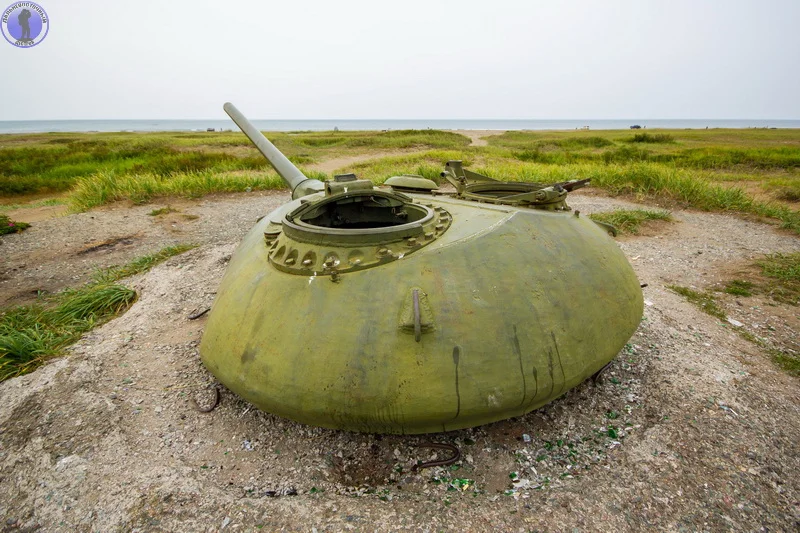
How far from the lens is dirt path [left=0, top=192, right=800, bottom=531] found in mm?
2377

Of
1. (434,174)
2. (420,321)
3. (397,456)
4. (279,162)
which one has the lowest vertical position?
(397,456)

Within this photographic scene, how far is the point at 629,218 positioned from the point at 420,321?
27.4 ft

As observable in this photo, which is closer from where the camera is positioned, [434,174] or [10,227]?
[10,227]

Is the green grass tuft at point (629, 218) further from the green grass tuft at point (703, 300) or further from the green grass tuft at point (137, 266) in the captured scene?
the green grass tuft at point (137, 266)

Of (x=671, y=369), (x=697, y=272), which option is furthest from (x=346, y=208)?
(x=697, y=272)

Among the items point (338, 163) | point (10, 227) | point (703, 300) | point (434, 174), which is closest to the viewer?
point (703, 300)

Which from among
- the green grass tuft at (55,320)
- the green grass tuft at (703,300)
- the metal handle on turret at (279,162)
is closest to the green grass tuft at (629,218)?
the green grass tuft at (703,300)

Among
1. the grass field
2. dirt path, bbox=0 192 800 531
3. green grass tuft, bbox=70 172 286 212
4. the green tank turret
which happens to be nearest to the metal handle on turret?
the green tank turret

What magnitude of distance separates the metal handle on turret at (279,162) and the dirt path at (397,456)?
208cm

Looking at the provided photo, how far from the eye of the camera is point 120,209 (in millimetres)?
10820

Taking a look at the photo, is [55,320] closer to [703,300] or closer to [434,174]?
[703,300]

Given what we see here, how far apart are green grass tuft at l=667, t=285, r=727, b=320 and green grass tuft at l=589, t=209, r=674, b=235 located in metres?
3.01

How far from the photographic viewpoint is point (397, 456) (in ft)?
9.27

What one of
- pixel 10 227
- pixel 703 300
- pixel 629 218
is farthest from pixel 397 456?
Result: pixel 10 227
